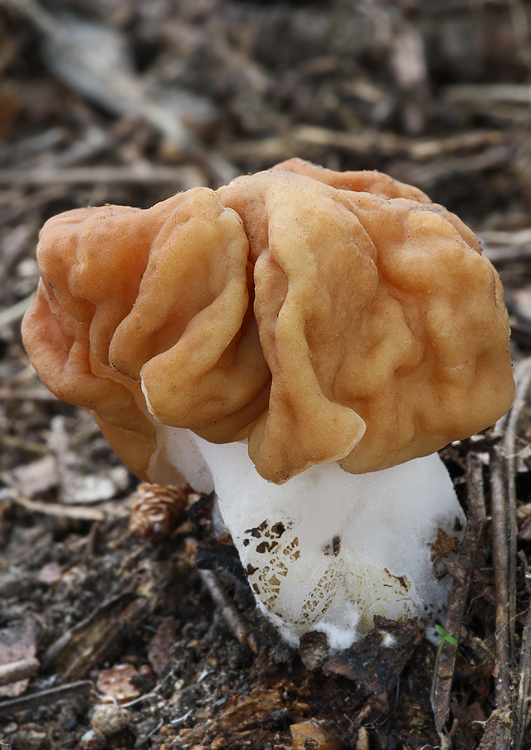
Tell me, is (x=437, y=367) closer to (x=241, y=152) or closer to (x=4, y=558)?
(x=4, y=558)

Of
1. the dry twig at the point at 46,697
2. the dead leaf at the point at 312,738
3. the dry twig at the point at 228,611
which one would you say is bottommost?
the dry twig at the point at 46,697

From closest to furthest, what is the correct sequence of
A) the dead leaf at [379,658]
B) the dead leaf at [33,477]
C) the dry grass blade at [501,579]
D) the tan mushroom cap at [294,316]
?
the tan mushroom cap at [294,316]
the dry grass blade at [501,579]
the dead leaf at [379,658]
the dead leaf at [33,477]

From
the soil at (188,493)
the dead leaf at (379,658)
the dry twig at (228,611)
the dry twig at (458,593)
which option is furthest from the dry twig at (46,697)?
the dry twig at (458,593)

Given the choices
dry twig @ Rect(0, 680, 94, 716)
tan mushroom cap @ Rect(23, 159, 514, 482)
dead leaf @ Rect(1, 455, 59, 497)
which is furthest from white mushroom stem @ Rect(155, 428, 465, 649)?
dead leaf @ Rect(1, 455, 59, 497)

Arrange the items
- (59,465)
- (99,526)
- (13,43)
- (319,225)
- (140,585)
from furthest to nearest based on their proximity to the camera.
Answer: (13,43)
(59,465)
(99,526)
(140,585)
(319,225)

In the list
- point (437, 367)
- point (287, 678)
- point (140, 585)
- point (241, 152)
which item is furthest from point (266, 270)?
point (241, 152)

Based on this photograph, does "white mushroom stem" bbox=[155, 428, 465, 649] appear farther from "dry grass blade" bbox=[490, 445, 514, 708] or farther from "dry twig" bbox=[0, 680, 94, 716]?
"dry twig" bbox=[0, 680, 94, 716]

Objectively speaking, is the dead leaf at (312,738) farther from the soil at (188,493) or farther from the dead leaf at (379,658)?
the dead leaf at (379,658)

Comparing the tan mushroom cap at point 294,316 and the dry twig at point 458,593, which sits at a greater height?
the tan mushroom cap at point 294,316
